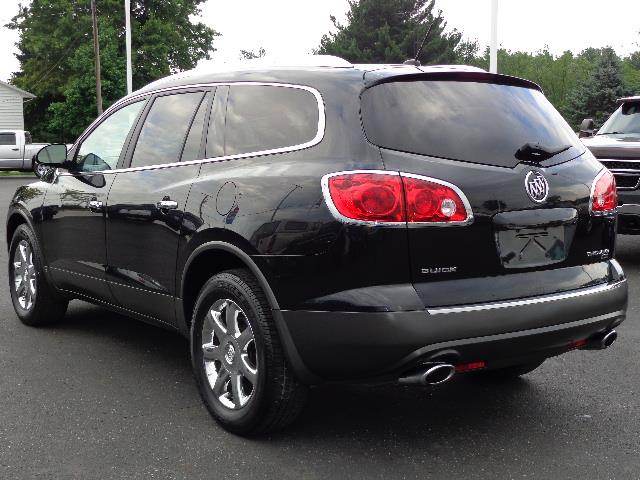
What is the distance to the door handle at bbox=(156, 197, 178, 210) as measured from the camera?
4305 millimetres

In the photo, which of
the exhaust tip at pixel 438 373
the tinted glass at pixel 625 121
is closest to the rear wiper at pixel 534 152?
the exhaust tip at pixel 438 373

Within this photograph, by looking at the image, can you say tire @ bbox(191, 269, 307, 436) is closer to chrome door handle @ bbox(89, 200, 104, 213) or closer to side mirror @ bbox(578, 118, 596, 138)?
chrome door handle @ bbox(89, 200, 104, 213)

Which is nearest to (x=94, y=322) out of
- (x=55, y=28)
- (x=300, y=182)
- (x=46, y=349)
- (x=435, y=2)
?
(x=46, y=349)

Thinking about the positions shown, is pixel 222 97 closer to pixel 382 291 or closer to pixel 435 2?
pixel 382 291

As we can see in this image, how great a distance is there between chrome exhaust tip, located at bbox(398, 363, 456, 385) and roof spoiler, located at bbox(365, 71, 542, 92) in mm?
1253

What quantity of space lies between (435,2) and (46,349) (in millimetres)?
45584

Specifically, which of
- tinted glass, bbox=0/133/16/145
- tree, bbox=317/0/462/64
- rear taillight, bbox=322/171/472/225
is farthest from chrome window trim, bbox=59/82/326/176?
tree, bbox=317/0/462/64

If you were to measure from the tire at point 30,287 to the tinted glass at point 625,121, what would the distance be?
7.01 metres

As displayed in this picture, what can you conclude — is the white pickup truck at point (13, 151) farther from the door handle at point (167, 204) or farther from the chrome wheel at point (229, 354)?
the chrome wheel at point (229, 354)

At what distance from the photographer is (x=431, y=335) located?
3320mm

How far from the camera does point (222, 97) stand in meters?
4.38

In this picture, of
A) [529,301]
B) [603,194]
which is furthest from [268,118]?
[603,194]

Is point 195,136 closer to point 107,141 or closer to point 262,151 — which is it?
point 262,151

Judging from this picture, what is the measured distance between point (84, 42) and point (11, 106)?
233 inches
